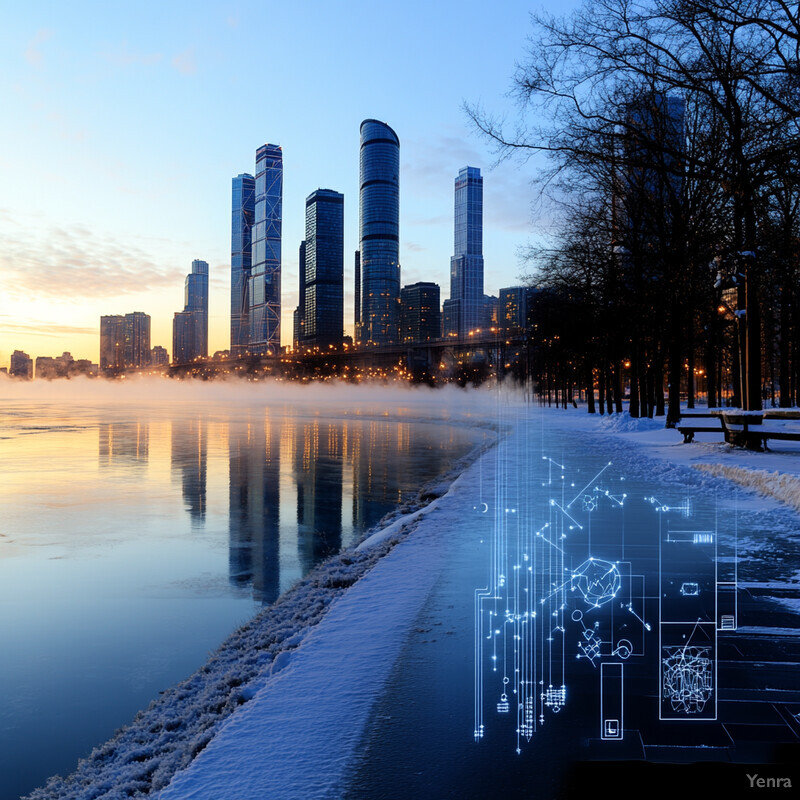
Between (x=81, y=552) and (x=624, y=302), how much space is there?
975 inches

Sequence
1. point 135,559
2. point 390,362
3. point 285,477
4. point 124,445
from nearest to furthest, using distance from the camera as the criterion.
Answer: point 135,559, point 285,477, point 124,445, point 390,362

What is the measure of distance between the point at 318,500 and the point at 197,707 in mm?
9866

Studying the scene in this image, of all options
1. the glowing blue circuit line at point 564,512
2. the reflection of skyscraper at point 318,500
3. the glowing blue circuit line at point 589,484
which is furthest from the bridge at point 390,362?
the glowing blue circuit line at point 564,512

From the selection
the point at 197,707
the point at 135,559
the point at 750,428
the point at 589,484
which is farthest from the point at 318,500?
the point at 750,428

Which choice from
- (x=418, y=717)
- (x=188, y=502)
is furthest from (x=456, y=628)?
(x=188, y=502)

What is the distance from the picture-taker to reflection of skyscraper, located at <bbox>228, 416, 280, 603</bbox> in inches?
344

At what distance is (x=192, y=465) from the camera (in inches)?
799

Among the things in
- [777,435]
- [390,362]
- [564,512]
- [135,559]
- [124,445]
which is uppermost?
[390,362]

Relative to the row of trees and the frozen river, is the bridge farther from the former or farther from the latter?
the frozen river

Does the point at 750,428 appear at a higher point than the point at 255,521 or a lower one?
higher

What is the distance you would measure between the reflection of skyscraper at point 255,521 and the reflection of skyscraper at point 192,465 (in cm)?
66

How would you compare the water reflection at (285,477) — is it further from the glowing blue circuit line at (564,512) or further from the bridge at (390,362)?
the bridge at (390,362)

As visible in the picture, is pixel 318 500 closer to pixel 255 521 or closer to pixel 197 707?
pixel 255 521

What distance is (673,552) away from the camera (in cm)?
756
